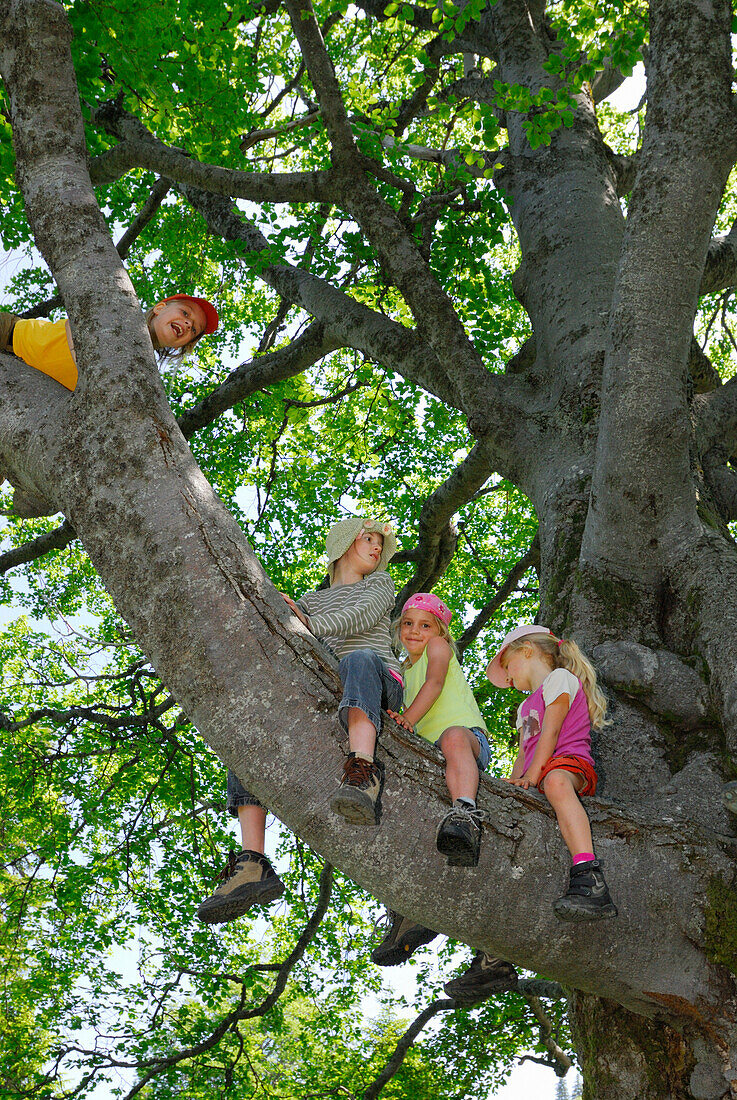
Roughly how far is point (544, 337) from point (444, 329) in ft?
2.09

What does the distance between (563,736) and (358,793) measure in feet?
3.29

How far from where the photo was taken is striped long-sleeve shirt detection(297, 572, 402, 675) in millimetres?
3121

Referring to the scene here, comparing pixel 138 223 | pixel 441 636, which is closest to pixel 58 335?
pixel 441 636

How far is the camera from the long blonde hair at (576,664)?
111 inches

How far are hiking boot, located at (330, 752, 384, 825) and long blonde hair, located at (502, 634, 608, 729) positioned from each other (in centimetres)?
105

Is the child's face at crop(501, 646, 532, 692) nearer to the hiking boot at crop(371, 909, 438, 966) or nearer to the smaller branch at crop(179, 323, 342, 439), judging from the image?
the hiking boot at crop(371, 909, 438, 966)

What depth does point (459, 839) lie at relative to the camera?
197 cm

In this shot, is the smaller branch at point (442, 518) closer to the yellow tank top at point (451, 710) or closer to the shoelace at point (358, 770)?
the yellow tank top at point (451, 710)

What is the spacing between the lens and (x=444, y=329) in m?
4.46

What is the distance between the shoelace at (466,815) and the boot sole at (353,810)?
178 mm

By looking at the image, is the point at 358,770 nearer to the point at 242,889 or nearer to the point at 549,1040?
the point at 242,889

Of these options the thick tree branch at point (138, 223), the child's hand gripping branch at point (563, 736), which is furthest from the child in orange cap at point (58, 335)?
the thick tree branch at point (138, 223)

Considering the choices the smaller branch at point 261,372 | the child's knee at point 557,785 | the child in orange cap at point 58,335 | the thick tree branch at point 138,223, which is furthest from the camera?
the thick tree branch at point 138,223

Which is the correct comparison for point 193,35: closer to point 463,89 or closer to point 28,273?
point 463,89
